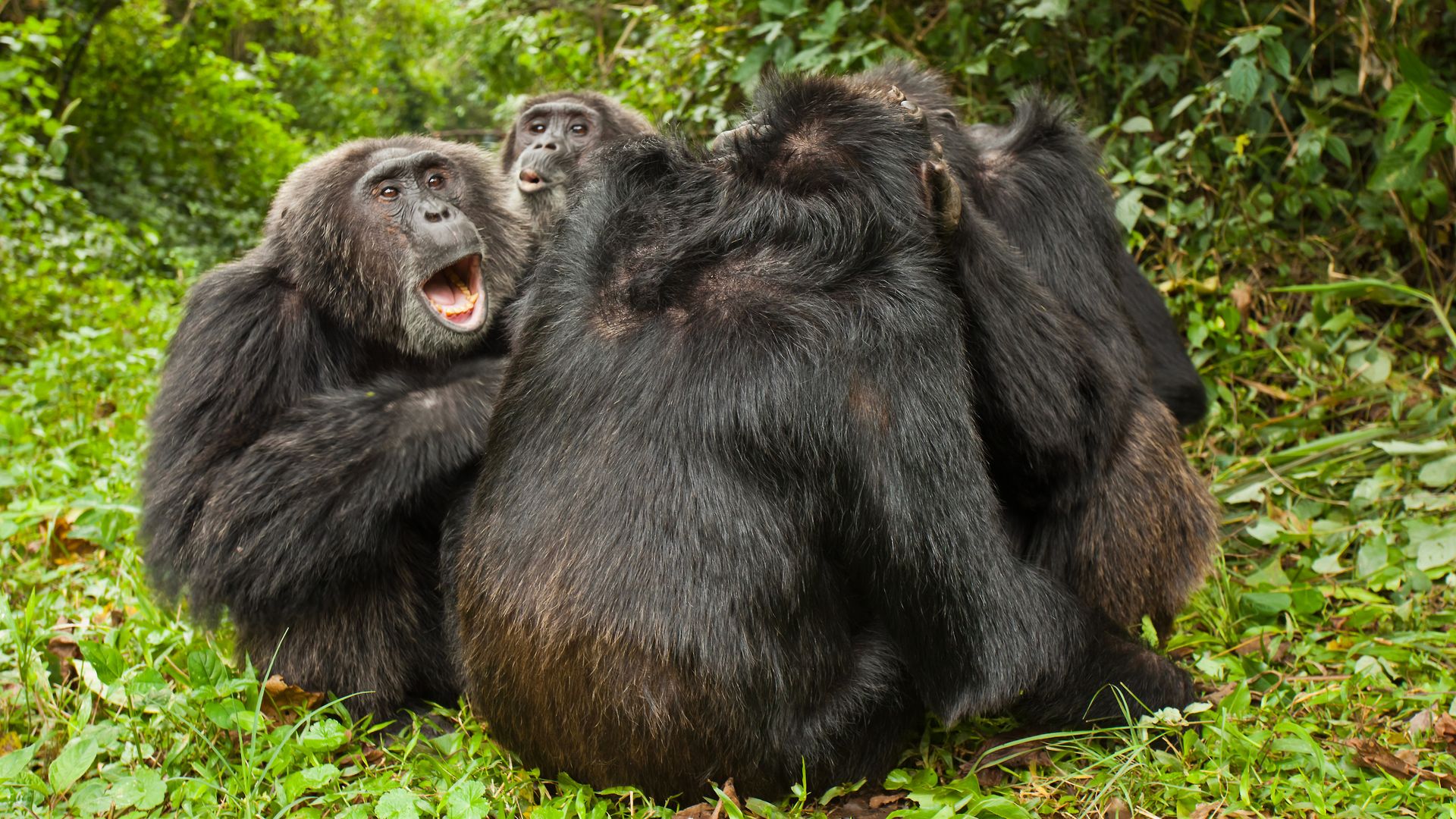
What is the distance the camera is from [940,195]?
2.88m

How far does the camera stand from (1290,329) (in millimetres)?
5336

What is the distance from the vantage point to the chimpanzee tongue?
4012 millimetres

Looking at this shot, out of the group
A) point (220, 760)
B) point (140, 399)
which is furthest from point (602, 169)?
point (140, 399)

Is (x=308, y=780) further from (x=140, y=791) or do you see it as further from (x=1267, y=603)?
(x=1267, y=603)

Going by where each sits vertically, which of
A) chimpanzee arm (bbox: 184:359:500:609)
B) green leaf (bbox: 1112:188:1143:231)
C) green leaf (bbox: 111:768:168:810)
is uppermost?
green leaf (bbox: 1112:188:1143:231)

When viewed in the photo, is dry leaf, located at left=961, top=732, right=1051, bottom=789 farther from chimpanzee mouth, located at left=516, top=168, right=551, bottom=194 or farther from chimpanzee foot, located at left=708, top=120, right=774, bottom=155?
chimpanzee mouth, located at left=516, top=168, right=551, bottom=194

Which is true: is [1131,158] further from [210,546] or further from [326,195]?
[210,546]

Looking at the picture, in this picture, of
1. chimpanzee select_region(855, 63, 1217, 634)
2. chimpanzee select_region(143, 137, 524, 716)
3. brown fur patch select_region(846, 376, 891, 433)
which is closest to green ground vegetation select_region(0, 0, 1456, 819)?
chimpanzee select_region(143, 137, 524, 716)

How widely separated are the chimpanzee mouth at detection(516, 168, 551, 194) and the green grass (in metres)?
1.88

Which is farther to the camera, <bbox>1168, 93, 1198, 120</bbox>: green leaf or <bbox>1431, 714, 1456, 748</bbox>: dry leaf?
<bbox>1168, 93, 1198, 120</bbox>: green leaf

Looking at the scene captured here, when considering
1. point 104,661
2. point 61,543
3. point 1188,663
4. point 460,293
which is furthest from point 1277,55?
point 61,543

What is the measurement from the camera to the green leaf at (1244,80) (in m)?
4.78

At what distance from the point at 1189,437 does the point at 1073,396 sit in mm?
2209

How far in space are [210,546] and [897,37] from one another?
4247 millimetres
